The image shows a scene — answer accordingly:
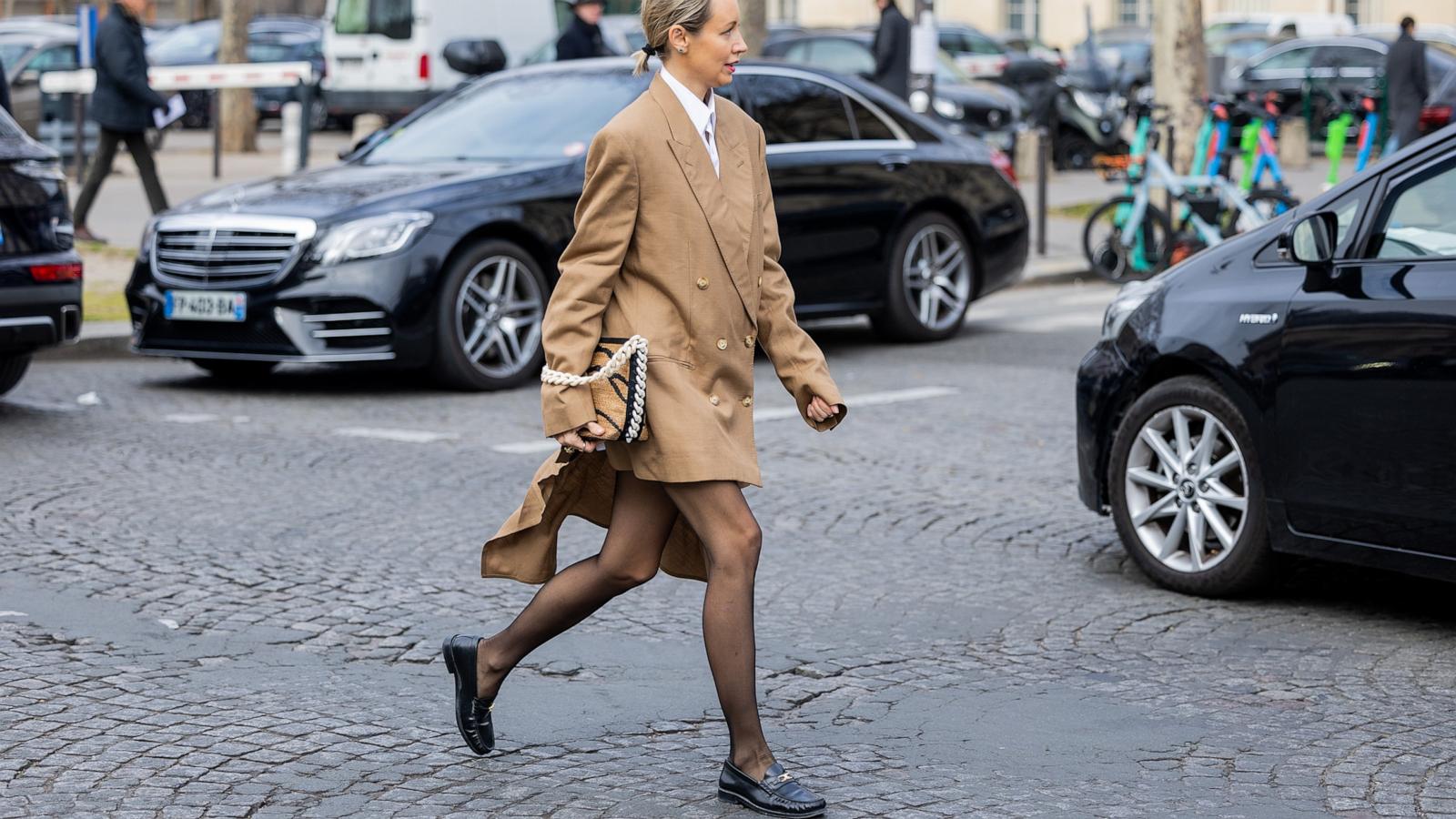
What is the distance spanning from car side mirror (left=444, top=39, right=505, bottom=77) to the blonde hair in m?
15.3

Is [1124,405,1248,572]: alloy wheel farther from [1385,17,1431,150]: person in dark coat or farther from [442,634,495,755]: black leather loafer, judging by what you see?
[1385,17,1431,150]: person in dark coat

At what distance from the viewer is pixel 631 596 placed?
6160 millimetres

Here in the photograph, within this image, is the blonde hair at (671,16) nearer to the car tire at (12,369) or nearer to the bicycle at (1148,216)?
the car tire at (12,369)

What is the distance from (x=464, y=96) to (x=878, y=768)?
311 inches

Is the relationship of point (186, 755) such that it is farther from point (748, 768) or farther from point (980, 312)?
point (980, 312)

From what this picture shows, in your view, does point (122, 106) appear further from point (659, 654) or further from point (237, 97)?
point (237, 97)

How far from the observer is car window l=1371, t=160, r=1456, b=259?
568 centimetres

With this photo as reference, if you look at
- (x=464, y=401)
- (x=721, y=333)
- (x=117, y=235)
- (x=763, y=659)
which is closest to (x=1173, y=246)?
(x=464, y=401)

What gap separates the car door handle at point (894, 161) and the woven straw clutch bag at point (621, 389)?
7.98 m

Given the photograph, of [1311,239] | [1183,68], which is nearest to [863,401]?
[1311,239]

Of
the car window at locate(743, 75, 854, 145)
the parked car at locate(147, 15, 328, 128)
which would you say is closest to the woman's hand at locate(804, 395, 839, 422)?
the car window at locate(743, 75, 854, 145)

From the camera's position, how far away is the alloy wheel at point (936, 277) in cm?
1219

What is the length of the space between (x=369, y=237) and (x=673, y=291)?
5986 mm

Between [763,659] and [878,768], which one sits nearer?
[878,768]
